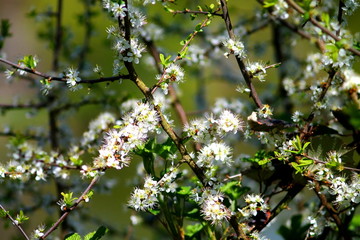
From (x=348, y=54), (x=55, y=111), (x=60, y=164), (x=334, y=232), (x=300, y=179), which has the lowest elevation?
(x=334, y=232)

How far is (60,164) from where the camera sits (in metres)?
1.29

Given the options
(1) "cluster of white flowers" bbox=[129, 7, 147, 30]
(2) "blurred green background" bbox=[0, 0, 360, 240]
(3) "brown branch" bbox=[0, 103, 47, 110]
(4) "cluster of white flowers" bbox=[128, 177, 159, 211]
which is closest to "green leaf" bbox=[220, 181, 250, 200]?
(4) "cluster of white flowers" bbox=[128, 177, 159, 211]

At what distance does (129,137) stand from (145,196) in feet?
0.38

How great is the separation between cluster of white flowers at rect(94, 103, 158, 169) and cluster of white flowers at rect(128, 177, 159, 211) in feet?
0.19

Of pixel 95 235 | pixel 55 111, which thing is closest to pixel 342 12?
pixel 95 235

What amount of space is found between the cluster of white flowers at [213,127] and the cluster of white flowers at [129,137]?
8cm

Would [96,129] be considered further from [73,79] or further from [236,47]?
[236,47]

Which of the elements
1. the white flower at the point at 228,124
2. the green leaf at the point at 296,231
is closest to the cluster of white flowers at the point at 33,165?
the white flower at the point at 228,124

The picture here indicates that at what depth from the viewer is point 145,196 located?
940mm

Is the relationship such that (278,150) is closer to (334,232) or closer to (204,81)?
(334,232)

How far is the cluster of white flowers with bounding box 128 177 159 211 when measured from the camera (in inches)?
37.1

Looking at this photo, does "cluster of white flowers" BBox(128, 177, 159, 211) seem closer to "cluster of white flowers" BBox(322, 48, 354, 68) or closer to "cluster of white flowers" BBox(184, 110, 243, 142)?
"cluster of white flowers" BBox(184, 110, 243, 142)

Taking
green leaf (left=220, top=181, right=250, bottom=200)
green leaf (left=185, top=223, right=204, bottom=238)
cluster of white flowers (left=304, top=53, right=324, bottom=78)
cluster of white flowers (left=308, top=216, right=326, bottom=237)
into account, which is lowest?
cluster of white flowers (left=308, top=216, right=326, bottom=237)

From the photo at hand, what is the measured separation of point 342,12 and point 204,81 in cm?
149
